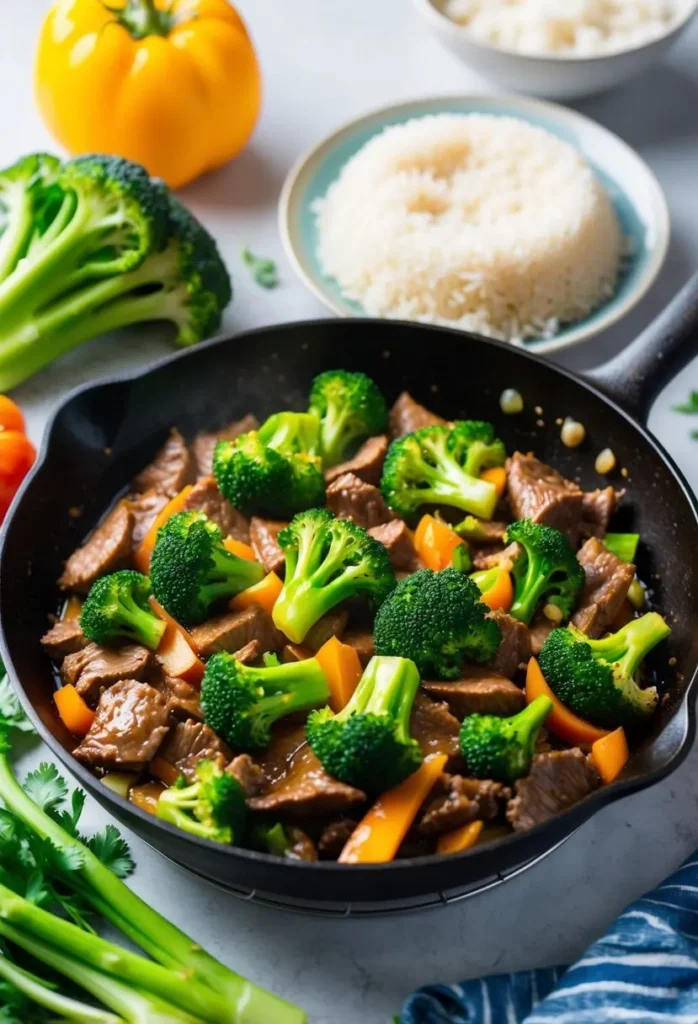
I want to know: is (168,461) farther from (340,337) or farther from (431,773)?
(431,773)

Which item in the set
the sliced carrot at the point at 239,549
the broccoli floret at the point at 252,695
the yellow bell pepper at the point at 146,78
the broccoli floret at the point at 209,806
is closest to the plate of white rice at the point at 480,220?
the yellow bell pepper at the point at 146,78

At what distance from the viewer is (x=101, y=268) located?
287cm

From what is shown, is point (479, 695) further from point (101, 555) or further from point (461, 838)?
point (101, 555)

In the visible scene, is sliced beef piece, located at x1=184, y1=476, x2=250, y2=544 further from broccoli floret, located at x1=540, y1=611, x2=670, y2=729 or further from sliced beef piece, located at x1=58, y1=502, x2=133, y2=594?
broccoli floret, located at x1=540, y1=611, x2=670, y2=729

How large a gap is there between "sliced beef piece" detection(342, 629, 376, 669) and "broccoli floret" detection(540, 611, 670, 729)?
0.32 m

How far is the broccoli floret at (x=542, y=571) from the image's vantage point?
219 centimetres

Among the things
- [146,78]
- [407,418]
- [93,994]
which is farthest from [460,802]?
[146,78]

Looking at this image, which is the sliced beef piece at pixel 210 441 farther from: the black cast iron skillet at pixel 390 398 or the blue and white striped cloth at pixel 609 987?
Answer: the blue and white striped cloth at pixel 609 987

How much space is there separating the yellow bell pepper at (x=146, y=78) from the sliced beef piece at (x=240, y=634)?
65.9 inches

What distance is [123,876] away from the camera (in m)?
2.04

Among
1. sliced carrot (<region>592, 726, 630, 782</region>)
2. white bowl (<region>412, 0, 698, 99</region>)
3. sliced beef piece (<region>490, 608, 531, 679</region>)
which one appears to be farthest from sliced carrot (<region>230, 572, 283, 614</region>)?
white bowl (<region>412, 0, 698, 99</region>)

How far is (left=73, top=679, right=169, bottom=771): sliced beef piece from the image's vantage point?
192 cm

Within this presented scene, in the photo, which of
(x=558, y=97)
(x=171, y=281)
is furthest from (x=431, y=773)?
(x=558, y=97)

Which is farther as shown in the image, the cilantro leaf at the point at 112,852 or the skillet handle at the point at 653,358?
the skillet handle at the point at 653,358
